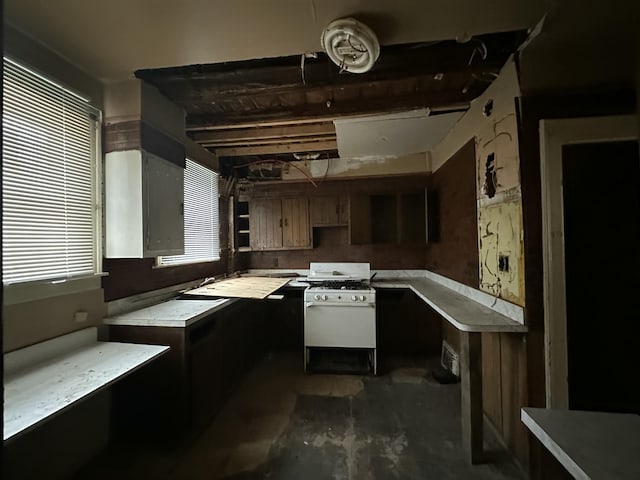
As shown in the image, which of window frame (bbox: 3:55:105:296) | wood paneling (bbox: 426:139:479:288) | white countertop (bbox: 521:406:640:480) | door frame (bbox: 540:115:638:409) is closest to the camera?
white countertop (bbox: 521:406:640:480)

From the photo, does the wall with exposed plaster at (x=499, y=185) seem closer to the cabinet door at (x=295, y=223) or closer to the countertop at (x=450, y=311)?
the countertop at (x=450, y=311)

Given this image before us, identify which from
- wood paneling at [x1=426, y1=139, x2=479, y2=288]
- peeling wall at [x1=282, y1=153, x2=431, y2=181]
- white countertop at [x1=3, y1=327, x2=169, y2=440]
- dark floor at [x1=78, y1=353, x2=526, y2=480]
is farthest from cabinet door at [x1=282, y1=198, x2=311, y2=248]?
white countertop at [x1=3, y1=327, x2=169, y2=440]

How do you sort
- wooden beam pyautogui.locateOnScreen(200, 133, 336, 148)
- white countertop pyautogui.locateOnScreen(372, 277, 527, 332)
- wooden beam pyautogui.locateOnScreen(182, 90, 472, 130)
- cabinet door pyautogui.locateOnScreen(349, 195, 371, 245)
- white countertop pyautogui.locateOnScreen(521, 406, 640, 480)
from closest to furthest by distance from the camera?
1. white countertop pyautogui.locateOnScreen(521, 406, 640, 480)
2. white countertop pyautogui.locateOnScreen(372, 277, 527, 332)
3. wooden beam pyautogui.locateOnScreen(182, 90, 472, 130)
4. wooden beam pyautogui.locateOnScreen(200, 133, 336, 148)
5. cabinet door pyautogui.locateOnScreen(349, 195, 371, 245)

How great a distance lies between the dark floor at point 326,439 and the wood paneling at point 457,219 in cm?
121

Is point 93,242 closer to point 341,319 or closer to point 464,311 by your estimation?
point 341,319

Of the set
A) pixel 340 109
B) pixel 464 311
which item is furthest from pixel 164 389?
pixel 340 109

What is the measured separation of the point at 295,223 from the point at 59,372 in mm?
2935

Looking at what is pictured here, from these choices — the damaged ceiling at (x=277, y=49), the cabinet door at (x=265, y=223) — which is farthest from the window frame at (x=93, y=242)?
the cabinet door at (x=265, y=223)

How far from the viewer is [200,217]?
3385 millimetres

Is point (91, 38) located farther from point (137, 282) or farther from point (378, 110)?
point (378, 110)

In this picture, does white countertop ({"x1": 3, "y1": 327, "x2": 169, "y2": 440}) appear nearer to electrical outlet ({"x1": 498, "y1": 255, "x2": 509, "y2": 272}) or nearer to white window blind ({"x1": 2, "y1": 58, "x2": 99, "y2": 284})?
white window blind ({"x1": 2, "y1": 58, "x2": 99, "y2": 284})

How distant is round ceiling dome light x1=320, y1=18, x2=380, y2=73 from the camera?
151 cm

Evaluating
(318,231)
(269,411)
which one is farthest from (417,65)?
(269,411)

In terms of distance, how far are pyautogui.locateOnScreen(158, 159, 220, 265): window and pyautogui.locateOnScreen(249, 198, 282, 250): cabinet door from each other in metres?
0.55
